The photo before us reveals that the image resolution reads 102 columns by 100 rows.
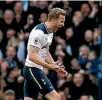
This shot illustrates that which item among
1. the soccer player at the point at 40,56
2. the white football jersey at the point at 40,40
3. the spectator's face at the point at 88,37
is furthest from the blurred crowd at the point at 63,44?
the white football jersey at the point at 40,40

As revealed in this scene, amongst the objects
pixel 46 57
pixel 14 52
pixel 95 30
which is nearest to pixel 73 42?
pixel 95 30

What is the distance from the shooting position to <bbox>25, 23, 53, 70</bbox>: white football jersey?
24.7ft

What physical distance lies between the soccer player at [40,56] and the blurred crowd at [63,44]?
2617 mm

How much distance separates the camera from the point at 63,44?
12227 millimetres

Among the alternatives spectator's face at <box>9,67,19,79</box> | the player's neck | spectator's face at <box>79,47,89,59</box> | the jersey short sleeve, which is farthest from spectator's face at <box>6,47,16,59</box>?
the jersey short sleeve

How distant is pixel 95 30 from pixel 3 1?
235 cm

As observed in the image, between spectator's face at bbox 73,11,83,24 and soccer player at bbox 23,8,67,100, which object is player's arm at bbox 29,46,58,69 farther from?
spectator's face at bbox 73,11,83,24

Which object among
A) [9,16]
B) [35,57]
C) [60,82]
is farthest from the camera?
[9,16]

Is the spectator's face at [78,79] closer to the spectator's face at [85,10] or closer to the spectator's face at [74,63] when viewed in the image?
the spectator's face at [74,63]

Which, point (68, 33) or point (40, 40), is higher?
point (40, 40)

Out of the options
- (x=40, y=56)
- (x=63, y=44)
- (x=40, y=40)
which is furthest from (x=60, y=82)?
(x=40, y=40)

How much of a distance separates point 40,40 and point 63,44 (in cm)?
469

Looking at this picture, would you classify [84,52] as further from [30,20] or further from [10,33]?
[10,33]

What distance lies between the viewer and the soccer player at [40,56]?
7.51m
